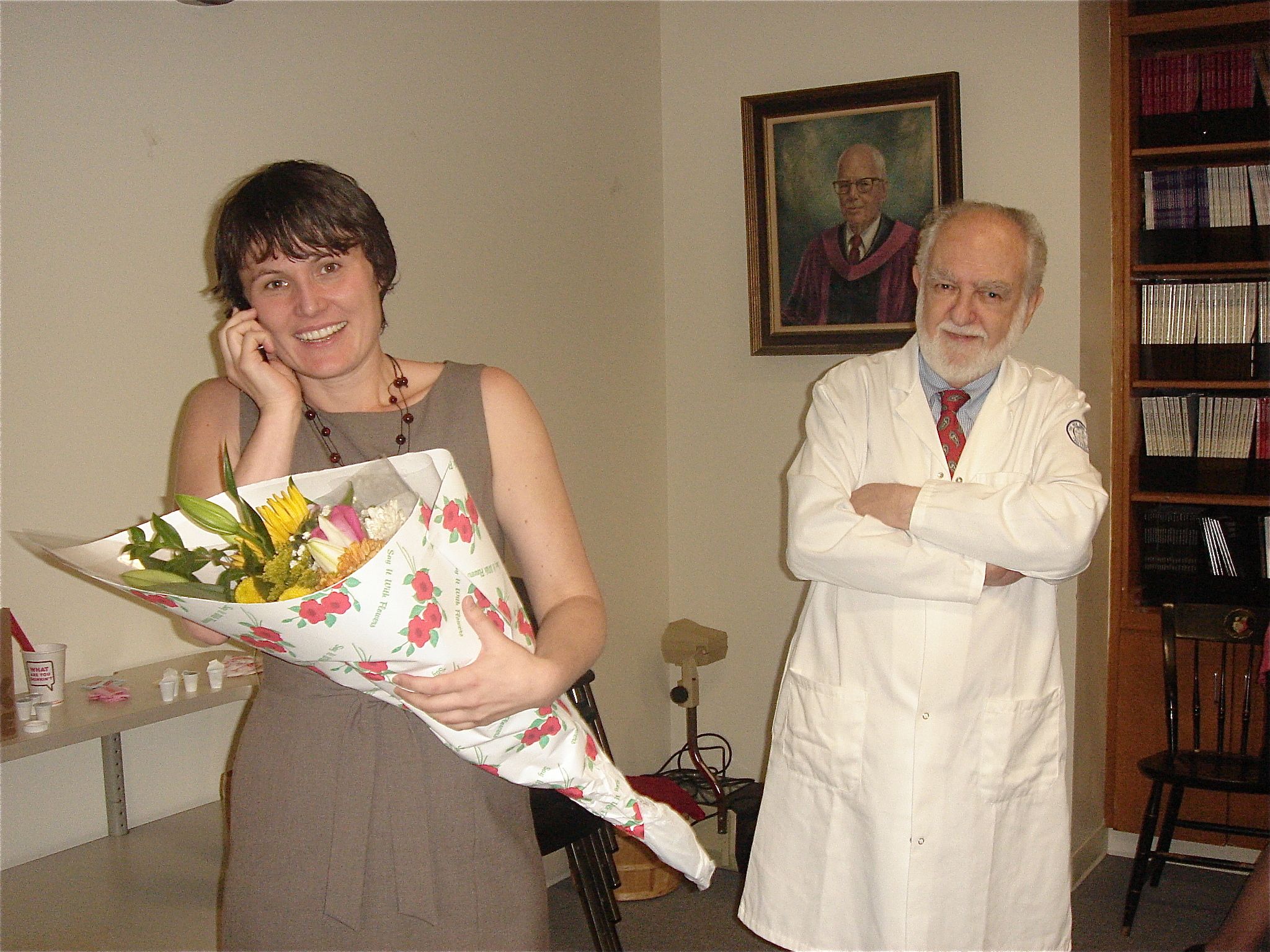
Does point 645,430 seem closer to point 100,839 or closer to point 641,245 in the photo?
point 641,245

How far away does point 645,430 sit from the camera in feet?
12.4

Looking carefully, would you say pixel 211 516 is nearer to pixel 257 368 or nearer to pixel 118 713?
pixel 257 368

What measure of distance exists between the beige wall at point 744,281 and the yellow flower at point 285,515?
8.95 feet

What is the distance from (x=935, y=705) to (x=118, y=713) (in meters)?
1.44

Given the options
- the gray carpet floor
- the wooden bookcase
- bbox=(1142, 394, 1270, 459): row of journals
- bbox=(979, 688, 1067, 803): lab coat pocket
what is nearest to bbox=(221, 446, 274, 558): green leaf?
bbox=(979, 688, 1067, 803): lab coat pocket

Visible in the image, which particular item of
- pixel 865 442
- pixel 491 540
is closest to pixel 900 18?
pixel 865 442

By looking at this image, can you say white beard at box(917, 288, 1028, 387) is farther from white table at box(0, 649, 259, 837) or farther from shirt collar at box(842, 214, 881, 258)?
white table at box(0, 649, 259, 837)

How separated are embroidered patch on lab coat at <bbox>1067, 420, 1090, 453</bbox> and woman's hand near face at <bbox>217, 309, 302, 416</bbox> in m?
1.53

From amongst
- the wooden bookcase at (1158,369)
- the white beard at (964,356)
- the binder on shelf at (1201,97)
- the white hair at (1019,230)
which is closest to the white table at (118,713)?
the white beard at (964,356)

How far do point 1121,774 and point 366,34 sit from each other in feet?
10.7

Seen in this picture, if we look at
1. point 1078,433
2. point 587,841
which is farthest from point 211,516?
point 587,841

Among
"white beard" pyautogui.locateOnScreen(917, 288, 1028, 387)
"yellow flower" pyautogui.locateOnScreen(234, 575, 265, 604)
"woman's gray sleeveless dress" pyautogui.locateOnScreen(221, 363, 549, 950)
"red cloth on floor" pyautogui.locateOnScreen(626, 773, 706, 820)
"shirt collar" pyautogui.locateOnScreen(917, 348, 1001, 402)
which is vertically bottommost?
"red cloth on floor" pyautogui.locateOnScreen(626, 773, 706, 820)

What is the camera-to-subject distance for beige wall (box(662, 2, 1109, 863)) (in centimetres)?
333

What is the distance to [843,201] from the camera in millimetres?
3518
